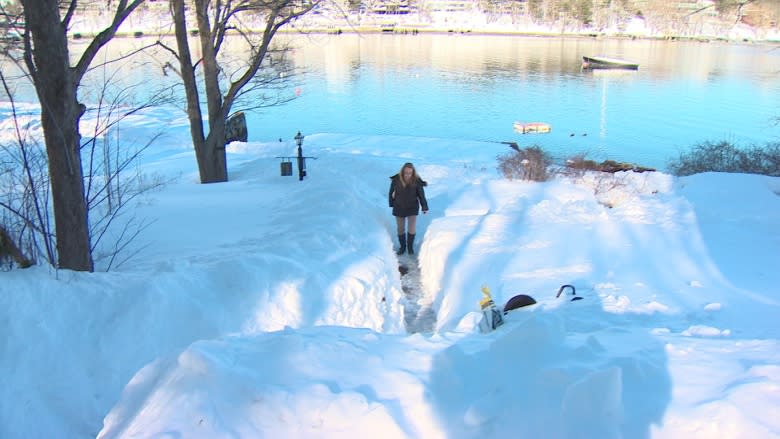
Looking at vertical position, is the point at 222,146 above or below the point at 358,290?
above

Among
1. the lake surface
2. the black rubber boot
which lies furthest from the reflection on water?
the black rubber boot

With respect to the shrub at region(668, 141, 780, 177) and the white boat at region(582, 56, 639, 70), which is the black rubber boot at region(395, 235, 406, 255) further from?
the white boat at region(582, 56, 639, 70)

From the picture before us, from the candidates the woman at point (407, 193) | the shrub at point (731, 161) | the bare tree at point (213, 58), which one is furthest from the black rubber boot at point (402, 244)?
the shrub at point (731, 161)

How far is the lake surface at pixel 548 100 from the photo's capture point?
27.5m

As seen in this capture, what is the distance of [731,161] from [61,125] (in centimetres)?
1781

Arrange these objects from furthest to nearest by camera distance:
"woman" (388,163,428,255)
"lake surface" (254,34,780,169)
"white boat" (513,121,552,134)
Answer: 1. "white boat" (513,121,552,134)
2. "lake surface" (254,34,780,169)
3. "woman" (388,163,428,255)

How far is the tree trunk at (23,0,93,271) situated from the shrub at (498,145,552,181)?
11770 millimetres

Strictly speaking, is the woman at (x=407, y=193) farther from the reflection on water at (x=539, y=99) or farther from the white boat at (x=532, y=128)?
the white boat at (x=532, y=128)

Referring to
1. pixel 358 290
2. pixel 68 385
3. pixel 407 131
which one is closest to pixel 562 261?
pixel 358 290

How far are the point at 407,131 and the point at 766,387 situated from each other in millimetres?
26477

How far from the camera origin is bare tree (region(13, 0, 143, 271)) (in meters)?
4.90

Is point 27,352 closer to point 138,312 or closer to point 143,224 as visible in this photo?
point 138,312

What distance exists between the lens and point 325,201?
934 centimetres

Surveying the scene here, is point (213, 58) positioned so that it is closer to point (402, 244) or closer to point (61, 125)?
point (402, 244)
